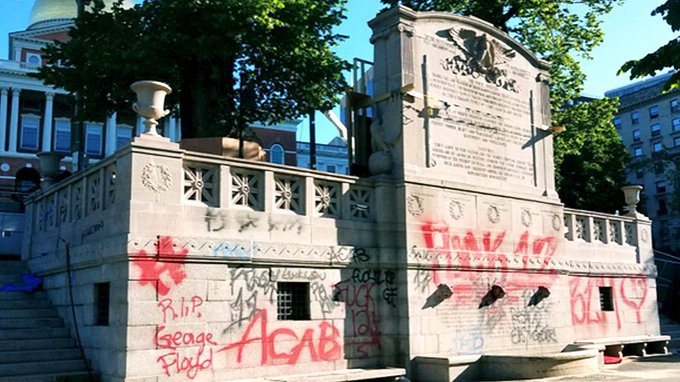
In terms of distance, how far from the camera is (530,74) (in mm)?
17844

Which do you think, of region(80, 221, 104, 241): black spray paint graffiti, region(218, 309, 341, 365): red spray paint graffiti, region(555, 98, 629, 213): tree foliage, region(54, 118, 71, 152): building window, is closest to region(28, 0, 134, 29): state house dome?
region(54, 118, 71, 152): building window

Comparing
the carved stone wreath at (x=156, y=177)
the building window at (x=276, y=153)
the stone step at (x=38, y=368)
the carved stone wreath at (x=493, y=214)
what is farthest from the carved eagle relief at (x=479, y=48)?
the building window at (x=276, y=153)

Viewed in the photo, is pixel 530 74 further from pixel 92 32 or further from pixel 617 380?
pixel 92 32

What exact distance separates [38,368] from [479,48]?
11849 millimetres

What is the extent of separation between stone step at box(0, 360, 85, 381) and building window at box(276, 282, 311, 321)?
351cm

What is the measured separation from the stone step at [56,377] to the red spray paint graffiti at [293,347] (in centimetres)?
221

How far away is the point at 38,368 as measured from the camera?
1081 cm

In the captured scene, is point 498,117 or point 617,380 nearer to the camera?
point 617,380

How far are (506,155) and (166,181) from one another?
9058 mm

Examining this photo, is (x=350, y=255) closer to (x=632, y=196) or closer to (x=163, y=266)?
(x=163, y=266)

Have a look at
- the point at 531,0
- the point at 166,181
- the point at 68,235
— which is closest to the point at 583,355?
the point at 166,181

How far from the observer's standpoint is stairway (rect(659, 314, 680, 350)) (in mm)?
22328

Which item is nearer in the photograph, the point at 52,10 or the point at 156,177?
the point at 156,177

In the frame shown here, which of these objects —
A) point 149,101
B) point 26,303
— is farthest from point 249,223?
point 26,303
